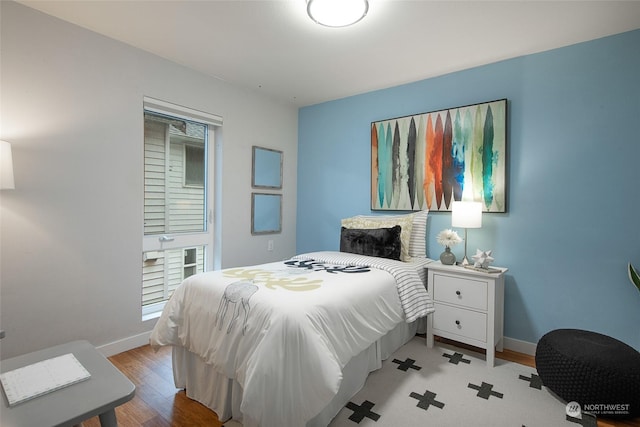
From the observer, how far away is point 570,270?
7.55ft

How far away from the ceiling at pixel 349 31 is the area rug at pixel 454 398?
2394 mm

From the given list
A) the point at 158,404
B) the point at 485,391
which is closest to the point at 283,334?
the point at 158,404

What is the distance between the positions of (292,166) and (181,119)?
1436mm

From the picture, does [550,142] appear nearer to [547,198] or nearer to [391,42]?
[547,198]

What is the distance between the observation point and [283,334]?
134cm

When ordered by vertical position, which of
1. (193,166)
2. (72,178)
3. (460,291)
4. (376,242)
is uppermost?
(193,166)

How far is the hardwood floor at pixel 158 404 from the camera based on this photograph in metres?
1.63

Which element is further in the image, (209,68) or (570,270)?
(209,68)

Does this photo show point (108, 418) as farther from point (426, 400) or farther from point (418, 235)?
point (418, 235)

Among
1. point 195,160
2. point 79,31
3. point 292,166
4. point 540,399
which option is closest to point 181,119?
point 195,160

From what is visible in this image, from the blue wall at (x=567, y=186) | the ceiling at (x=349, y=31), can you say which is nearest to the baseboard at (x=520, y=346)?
the blue wall at (x=567, y=186)

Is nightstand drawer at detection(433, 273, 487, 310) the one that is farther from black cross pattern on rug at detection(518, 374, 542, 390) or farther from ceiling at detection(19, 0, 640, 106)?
ceiling at detection(19, 0, 640, 106)

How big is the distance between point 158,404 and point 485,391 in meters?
1.99

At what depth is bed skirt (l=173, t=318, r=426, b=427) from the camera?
161 cm
